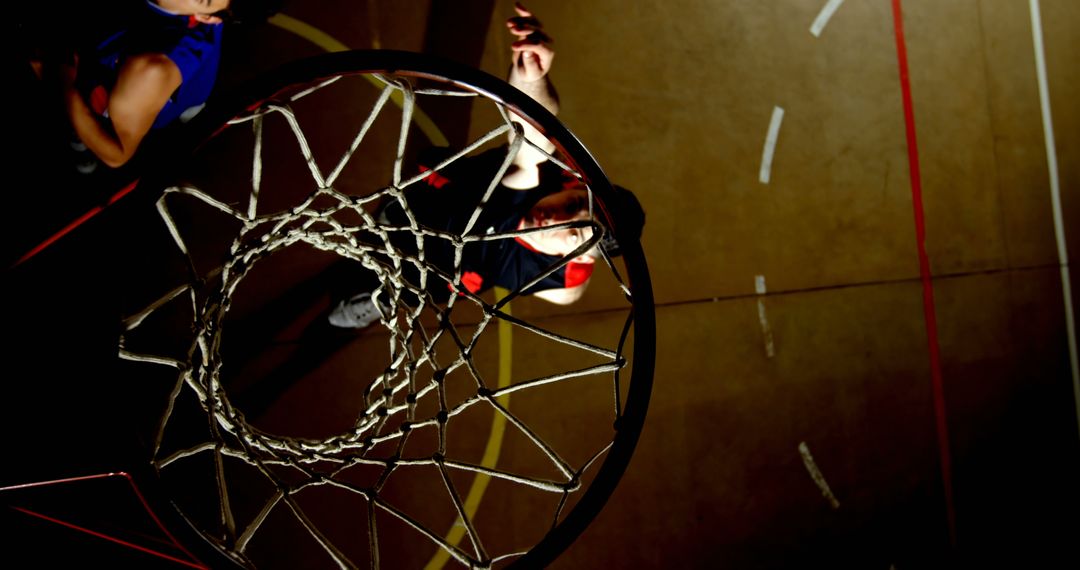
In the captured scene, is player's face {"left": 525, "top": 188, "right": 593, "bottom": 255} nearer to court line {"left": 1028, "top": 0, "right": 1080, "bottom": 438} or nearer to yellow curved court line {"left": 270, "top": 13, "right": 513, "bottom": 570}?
yellow curved court line {"left": 270, "top": 13, "right": 513, "bottom": 570}

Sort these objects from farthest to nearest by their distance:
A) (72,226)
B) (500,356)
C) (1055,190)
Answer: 1. (1055,190)
2. (500,356)
3. (72,226)

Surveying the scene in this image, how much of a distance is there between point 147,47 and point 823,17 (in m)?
3.57

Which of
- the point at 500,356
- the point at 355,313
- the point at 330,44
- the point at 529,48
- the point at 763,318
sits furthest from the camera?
the point at 763,318

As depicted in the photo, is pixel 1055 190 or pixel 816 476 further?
pixel 1055 190

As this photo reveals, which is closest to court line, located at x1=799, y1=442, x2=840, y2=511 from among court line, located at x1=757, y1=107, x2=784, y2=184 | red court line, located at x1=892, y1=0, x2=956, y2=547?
red court line, located at x1=892, y1=0, x2=956, y2=547

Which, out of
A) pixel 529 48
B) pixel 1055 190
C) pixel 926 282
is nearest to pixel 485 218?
pixel 529 48

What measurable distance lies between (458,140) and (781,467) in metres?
2.58

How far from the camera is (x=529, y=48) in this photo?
1.76 metres

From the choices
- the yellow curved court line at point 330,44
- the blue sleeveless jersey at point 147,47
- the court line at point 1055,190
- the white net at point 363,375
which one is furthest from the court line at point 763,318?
the blue sleeveless jersey at point 147,47

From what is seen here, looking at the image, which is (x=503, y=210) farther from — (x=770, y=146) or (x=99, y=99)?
(x=770, y=146)

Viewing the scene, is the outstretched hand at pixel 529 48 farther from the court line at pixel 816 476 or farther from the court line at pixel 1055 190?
the court line at pixel 1055 190

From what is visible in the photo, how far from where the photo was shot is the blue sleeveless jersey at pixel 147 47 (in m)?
1.92

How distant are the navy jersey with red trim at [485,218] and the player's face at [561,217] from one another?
5.5 inches

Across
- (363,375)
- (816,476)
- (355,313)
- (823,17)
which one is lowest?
(816,476)
